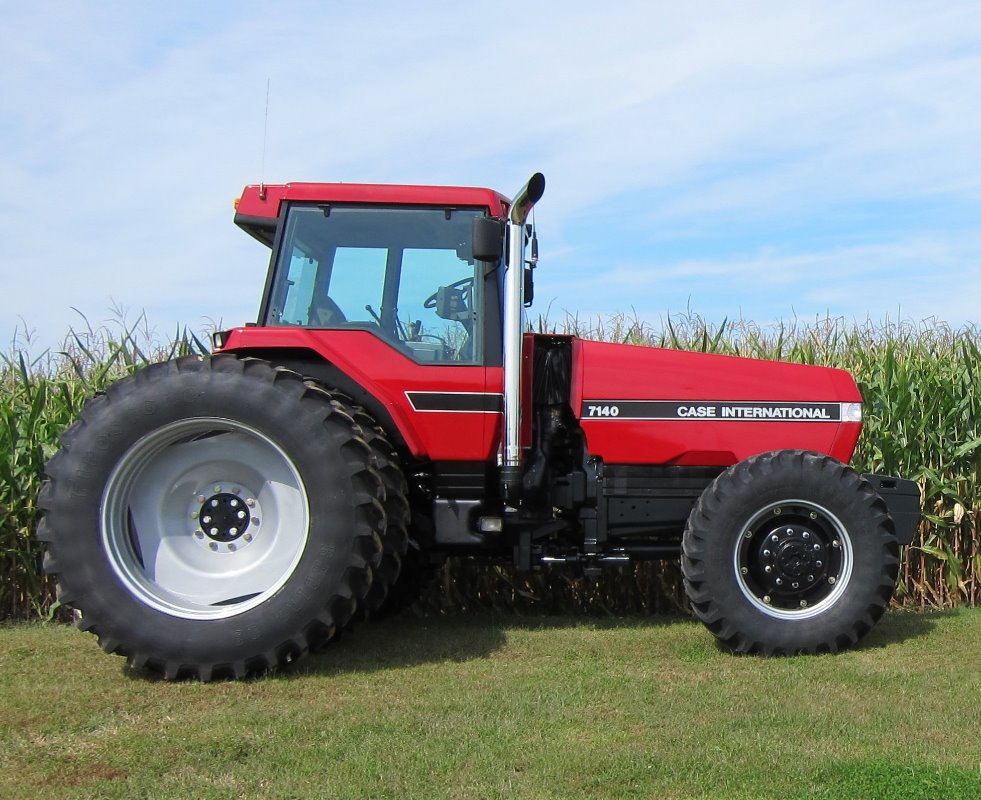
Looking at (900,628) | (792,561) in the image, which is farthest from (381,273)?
(900,628)

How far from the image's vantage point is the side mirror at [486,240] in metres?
4.72

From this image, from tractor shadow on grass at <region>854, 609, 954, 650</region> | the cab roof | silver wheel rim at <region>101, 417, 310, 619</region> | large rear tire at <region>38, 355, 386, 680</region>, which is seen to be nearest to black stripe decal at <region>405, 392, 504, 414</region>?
large rear tire at <region>38, 355, 386, 680</region>

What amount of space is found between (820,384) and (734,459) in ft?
2.20

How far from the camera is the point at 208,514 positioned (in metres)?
4.92

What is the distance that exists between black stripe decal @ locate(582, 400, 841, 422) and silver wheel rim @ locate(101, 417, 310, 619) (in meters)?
1.72

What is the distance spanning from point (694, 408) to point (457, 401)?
53.4 inches

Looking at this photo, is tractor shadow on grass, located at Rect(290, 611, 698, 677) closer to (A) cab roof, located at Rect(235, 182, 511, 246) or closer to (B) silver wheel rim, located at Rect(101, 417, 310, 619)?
(B) silver wheel rim, located at Rect(101, 417, 310, 619)

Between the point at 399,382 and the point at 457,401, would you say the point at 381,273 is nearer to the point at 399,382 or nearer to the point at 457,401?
the point at 399,382

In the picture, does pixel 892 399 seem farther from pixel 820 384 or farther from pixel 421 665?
pixel 421 665

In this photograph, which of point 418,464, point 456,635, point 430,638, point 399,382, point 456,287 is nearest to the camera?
point 399,382

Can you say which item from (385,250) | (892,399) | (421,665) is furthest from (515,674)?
(892,399)

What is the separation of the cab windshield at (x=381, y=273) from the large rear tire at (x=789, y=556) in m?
1.61

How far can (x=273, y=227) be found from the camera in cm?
543

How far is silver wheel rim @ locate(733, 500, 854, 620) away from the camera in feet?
16.9
